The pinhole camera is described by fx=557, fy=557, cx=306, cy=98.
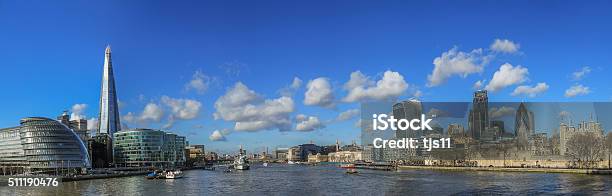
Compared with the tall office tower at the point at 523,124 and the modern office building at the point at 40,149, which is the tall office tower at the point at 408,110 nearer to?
the tall office tower at the point at 523,124

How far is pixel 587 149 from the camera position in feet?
424

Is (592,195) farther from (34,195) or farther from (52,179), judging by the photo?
(52,179)

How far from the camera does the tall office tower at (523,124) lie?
175 m

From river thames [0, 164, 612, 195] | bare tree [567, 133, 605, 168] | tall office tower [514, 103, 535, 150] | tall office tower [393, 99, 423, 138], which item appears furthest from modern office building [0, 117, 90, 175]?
tall office tower [514, 103, 535, 150]

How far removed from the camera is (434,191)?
209 ft

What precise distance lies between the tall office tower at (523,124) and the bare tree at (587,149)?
3751cm

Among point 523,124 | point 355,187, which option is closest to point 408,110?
point 523,124

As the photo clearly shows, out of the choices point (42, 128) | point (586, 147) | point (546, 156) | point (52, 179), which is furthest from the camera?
point (546, 156)

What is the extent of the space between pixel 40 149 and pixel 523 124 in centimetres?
14080

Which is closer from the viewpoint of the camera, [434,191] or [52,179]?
[434,191]

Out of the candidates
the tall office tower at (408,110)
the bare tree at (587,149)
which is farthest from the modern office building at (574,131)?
the tall office tower at (408,110)

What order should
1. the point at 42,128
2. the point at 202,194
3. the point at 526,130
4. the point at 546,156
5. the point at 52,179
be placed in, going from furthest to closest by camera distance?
the point at 526,130
the point at 546,156
the point at 42,128
the point at 52,179
the point at 202,194

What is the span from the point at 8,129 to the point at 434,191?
123 m

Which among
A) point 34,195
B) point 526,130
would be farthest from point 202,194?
point 526,130
